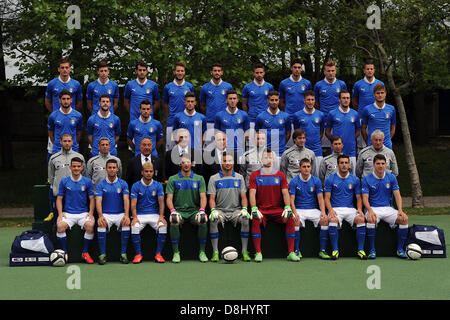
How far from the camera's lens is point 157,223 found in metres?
10.1

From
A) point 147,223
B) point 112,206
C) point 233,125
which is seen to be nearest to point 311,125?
point 233,125

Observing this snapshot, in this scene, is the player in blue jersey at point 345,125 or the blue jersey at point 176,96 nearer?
the player in blue jersey at point 345,125

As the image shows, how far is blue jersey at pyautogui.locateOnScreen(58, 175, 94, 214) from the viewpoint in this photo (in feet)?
33.7

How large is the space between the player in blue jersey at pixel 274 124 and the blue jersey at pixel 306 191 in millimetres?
1379

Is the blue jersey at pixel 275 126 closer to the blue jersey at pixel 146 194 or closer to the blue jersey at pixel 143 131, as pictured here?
the blue jersey at pixel 143 131

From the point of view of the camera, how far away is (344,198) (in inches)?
415

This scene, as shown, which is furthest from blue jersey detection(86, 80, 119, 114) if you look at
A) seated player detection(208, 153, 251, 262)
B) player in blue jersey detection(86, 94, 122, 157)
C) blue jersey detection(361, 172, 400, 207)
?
blue jersey detection(361, 172, 400, 207)

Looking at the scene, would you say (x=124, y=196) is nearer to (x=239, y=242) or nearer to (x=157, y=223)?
(x=157, y=223)

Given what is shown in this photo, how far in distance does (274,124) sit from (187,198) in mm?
2328

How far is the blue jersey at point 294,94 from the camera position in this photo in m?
12.5

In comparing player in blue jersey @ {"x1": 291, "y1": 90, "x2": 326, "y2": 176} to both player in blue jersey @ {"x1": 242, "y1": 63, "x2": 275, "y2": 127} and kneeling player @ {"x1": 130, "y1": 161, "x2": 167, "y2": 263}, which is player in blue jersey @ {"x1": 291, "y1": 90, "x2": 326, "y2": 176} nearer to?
player in blue jersey @ {"x1": 242, "y1": 63, "x2": 275, "y2": 127}

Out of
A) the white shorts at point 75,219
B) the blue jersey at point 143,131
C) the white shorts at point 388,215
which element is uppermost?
the blue jersey at point 143,131

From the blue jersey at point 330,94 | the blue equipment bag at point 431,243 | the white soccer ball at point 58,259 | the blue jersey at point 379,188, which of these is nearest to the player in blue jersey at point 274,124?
the blue jersey at point 330,94

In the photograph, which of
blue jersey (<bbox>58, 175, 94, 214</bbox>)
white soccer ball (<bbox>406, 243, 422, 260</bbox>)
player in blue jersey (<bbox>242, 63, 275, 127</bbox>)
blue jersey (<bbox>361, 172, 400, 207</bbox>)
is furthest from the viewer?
player in blue jersey (<bbox>242, 63, 275, 127</bbox>)
